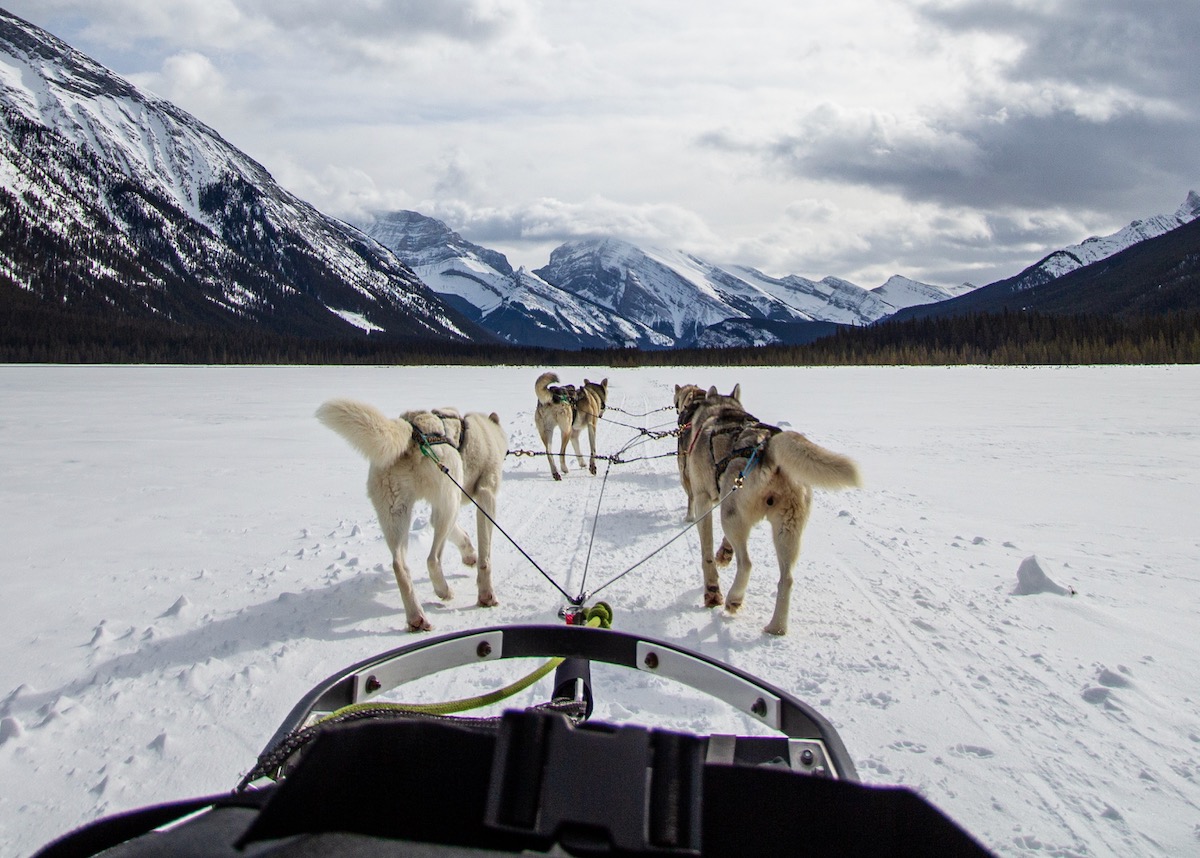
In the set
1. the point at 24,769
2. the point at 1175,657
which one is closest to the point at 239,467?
the point at 24,769

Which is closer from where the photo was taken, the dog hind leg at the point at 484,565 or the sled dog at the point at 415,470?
the sled dog at the point at 415,470

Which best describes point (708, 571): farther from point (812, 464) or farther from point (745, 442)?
point (812, 464)

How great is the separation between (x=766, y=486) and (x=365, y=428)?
244 cm

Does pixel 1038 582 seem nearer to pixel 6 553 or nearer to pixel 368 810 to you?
pixel 368 810

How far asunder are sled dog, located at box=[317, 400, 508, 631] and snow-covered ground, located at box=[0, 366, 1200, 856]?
0.33 metres

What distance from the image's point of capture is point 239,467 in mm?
11266

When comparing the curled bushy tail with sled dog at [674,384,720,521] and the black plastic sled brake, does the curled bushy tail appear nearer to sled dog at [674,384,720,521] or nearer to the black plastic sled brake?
sled dog at [674,384,720,521]

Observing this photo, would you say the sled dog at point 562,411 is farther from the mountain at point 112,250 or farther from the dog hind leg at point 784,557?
the mountain at point 112,250

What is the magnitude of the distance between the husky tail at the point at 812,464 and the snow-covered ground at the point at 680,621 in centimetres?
98

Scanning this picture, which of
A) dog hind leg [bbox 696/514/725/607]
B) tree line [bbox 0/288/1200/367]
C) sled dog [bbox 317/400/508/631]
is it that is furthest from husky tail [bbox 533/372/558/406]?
tree line [bbox 0/288/1200/367]

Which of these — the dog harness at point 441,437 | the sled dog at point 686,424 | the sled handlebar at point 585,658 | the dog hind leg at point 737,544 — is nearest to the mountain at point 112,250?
the sled dog at point 686,424

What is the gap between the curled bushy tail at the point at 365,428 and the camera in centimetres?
403

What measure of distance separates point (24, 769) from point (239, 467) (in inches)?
356

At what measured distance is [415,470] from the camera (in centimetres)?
459
